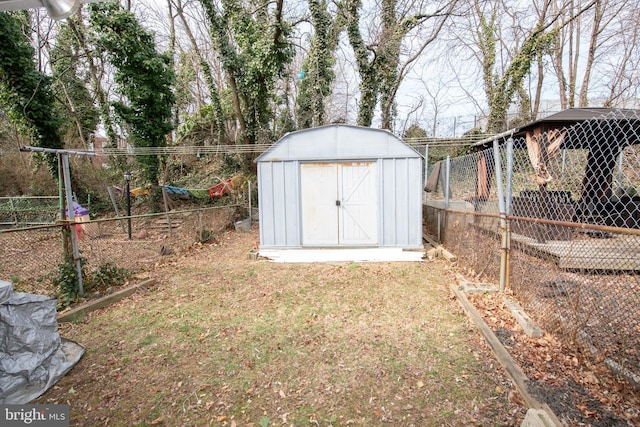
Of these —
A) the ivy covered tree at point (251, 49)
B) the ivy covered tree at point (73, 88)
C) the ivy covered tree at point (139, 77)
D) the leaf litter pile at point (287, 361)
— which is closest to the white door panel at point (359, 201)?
the leaf litter pile at point (287, 361)

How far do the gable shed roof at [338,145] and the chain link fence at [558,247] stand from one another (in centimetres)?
153

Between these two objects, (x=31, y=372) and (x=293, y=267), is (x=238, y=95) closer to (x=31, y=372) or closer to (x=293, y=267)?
(x=293, y=267)

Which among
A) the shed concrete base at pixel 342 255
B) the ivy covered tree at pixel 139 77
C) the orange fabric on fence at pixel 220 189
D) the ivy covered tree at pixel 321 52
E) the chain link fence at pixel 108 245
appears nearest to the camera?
the chain link fence at pixel 108 245

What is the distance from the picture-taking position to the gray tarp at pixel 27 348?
249 cm

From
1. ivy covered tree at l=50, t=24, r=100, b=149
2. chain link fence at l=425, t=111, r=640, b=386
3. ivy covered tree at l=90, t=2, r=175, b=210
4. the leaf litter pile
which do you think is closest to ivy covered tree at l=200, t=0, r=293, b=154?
ivy covered tree at l=90, t=2, r=175, b=210

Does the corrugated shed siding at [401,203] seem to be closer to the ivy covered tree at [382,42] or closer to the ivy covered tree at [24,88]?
the ivy covered tree at [382,42]

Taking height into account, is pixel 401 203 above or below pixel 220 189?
below

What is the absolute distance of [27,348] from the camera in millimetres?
2609

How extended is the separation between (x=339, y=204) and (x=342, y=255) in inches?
46.4

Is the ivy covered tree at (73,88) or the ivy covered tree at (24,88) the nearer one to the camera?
the ivy covered tree at (24,88)

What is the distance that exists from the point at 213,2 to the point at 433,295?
13780mm

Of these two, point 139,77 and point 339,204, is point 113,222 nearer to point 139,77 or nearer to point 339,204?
point 139,77

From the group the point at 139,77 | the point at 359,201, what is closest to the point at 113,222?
the point at 139,77

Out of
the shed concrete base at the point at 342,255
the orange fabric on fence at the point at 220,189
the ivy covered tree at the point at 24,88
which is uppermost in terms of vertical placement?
the ivy covered tree at the point at 24,88
